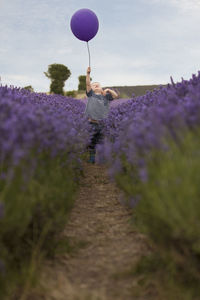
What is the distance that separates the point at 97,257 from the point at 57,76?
77.2 ft

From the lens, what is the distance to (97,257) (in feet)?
9.53

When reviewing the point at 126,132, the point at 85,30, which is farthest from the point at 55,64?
the point at 126,132

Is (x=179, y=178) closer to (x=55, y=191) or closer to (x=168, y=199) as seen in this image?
(x=168, y=199)

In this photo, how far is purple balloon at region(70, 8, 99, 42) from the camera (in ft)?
25.7

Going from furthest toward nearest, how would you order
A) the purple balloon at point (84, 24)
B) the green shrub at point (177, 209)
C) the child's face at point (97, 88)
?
1. the purple balloon at point (84, 24)
2. the child's face at point (97, 88)
3. the green shrub at point (177, 209)

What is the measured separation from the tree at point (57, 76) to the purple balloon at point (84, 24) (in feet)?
56.9

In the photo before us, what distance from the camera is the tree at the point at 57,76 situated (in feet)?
83.0

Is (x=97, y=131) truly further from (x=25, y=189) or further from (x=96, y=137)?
(x=25, y=189)

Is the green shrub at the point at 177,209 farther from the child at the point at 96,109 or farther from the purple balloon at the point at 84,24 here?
the purple balloon at the point at 84,24

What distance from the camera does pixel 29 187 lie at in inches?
92.6

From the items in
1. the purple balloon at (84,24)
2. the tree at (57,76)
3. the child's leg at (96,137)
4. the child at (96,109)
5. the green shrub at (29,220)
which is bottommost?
the green shrub at (29,220)

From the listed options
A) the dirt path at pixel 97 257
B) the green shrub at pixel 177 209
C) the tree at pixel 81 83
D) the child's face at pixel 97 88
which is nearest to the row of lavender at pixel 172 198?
the green shrub at pixel 177 209

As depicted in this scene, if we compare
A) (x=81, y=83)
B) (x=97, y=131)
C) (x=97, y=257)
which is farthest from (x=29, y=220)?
(x=81, y=83)

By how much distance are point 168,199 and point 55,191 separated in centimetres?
112
